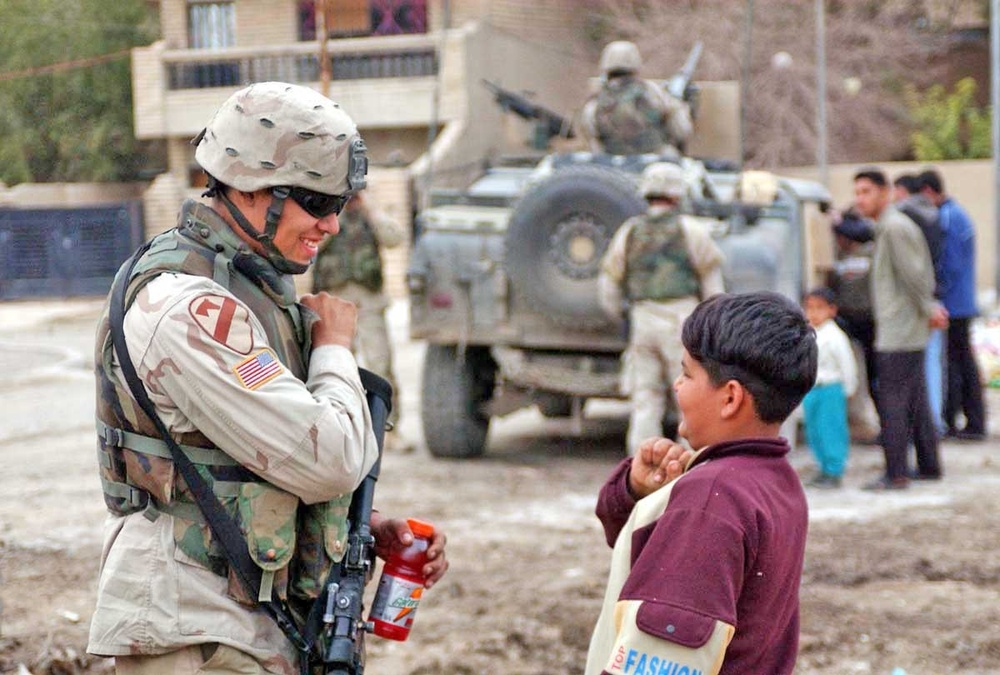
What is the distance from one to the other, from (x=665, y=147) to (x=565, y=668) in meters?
5.07

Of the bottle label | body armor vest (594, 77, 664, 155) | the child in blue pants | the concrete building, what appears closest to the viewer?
the bottle label

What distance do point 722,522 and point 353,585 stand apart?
0.69 m

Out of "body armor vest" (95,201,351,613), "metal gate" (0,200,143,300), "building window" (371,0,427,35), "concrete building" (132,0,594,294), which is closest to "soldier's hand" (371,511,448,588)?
"body armor vest" (95,201,351,613)

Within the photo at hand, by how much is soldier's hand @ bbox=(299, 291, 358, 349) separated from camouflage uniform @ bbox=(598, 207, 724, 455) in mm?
4636

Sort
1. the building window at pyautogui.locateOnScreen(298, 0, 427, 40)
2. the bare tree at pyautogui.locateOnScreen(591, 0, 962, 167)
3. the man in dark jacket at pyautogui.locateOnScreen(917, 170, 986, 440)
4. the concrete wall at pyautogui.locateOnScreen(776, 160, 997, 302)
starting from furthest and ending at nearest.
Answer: the bare tree at pyautogui.locateOnScreen(591, 0, 962, 167) < the concrete wall at pyautogui.locateOnScreen(776, 160, 997, 302) < the building window at pyautogui.locateOnScreen(298, 0, 427, 40) < the man in dark jacket at pyautogui.locateOnScreen(917, 170, 986, 440)

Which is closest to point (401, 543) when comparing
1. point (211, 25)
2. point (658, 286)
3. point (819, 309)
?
point (658, 286)

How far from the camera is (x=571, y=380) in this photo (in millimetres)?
7754

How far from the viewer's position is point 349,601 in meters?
2.31

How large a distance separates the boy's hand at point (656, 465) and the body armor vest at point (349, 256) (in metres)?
5.90

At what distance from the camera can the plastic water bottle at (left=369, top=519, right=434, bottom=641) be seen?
2.57m

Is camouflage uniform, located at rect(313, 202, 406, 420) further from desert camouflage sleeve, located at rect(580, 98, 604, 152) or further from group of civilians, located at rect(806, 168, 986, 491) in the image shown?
group of civilians, located at rect(806, 168, 986, 491)

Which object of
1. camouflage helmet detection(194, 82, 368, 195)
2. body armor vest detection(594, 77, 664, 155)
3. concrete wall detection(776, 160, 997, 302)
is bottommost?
concrete wall detection(776, 160, 997, 302)

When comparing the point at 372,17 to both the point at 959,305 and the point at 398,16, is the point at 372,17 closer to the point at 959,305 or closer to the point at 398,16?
the point at 398,16

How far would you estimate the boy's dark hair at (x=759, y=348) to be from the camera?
2133 millimetres
